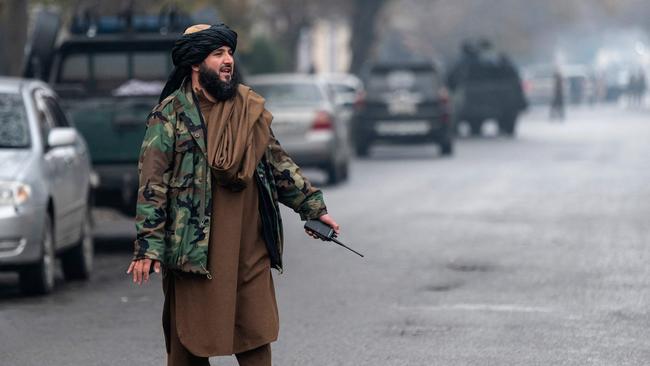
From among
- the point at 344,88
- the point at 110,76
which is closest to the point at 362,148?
the point at 344,88

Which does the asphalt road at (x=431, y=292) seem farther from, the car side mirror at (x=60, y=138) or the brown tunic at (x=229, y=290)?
the brown tunic at (x=229, y=290)

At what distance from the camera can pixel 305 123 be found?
23.5m

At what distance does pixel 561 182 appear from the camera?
929 inches

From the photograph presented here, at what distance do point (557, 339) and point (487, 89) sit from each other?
104ft

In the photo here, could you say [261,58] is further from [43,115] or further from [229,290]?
[229,290]

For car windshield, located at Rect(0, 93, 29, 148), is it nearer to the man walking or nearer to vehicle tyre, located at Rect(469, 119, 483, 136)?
the man walking

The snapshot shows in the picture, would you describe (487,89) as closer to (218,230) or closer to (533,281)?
(533,281)

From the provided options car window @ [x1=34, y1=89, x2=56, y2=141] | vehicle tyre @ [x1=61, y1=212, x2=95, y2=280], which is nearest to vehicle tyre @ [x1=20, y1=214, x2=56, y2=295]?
car window @ [x1=34, y1=89, x2=56, y2=141]

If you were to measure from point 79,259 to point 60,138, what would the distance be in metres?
1.35

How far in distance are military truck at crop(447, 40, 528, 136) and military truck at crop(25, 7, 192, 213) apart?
2322cm

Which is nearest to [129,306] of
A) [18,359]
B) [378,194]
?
[18,359]

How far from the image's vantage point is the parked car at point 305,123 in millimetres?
23391

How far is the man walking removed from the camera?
6105 millimetres

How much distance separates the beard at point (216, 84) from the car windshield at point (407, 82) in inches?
986
